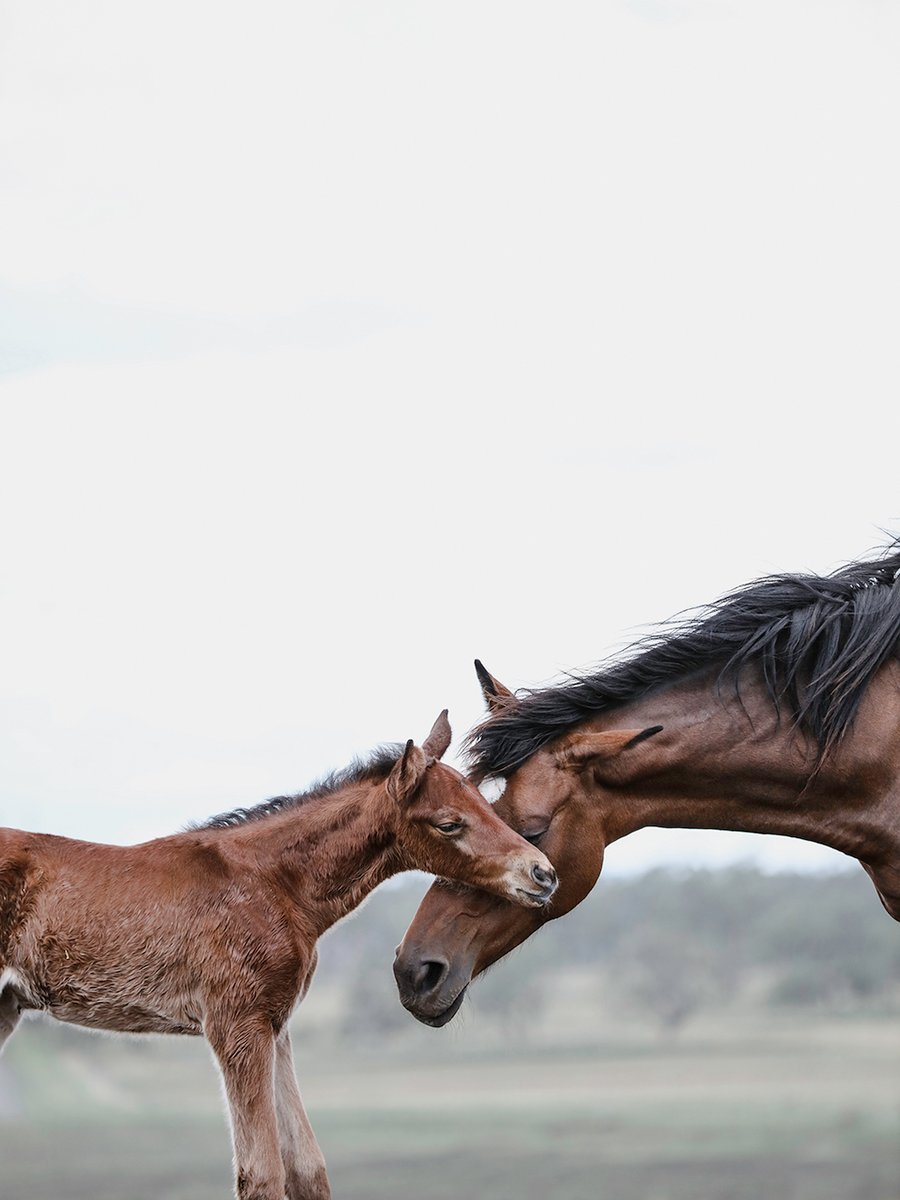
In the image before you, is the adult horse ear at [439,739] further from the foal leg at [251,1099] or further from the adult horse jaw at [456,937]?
the foal leg at [251,1099]

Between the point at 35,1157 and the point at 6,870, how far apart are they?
208 feet

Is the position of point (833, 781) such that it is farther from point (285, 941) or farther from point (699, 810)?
point (285, 941)

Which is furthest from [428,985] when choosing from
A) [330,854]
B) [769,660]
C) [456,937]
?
[769,660]

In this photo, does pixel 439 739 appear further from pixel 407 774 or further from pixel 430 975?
pixel 430 975

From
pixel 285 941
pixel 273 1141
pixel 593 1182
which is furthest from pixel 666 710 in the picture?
pixel 593 1182

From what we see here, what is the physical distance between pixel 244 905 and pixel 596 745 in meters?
1.58

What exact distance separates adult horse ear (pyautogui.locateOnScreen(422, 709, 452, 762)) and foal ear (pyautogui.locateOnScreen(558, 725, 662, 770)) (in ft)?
2.03

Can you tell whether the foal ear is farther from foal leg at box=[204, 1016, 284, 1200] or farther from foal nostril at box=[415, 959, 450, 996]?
foal leg at box=[204, 1016, 284, 1200]

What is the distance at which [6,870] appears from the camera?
546 cm

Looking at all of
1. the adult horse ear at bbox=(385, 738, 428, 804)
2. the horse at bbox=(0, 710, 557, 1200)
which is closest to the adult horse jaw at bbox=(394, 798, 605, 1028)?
the horse at bbox=(0, 710, 557, 1200)

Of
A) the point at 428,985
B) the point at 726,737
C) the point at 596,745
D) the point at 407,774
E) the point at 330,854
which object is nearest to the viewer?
the point at 407,774

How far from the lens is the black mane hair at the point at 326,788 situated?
579 cm

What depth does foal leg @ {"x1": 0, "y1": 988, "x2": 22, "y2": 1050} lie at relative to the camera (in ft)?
17.6

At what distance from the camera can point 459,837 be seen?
556 centimetres
